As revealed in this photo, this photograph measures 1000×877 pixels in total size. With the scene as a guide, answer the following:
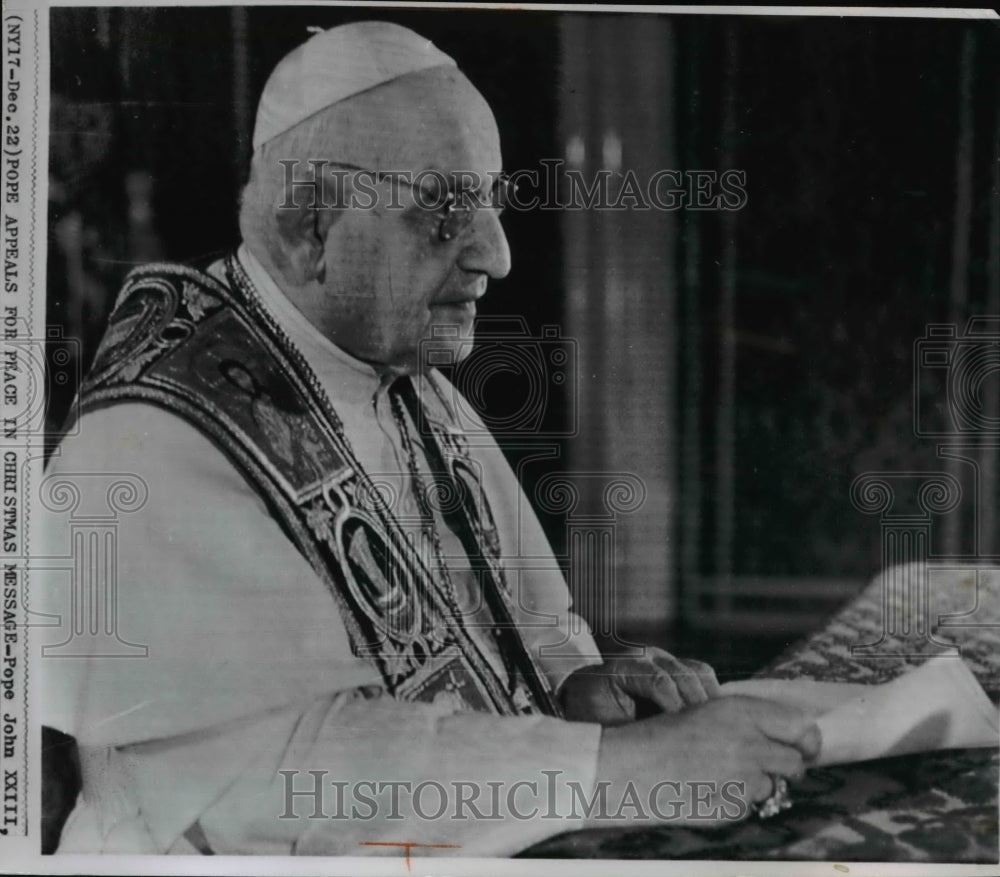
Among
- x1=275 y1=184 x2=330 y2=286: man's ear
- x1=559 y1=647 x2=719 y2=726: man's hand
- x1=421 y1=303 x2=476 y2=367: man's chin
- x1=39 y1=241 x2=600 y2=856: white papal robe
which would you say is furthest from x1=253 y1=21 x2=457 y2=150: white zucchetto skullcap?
x1=559 y1=647 x2=719 y2=726: man's hand

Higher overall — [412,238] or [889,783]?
[412,238]

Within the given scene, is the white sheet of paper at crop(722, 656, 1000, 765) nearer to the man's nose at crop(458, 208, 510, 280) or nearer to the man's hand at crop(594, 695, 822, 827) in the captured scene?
the man's hand at crop(594, 695, 822, 827)

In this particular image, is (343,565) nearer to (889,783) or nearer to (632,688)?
(632,688)

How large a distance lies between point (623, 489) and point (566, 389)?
0.21 metres

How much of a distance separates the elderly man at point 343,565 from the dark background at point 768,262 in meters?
0.12

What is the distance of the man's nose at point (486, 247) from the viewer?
2021 mm

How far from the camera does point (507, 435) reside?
6.73 feet

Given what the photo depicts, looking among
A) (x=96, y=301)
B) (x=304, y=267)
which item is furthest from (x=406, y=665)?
(x=96, y=301)

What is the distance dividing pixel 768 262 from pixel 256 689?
1.22 m

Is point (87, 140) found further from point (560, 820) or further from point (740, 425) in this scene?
point (560, 820)

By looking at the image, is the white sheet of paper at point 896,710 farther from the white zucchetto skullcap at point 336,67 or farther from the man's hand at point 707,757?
the white zucchetto skullcap at point 336,67

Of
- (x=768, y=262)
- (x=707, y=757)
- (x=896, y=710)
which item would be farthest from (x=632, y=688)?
(x=768, y=262)

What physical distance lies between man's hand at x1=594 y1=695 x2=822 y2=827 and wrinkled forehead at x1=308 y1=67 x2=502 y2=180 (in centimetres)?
108

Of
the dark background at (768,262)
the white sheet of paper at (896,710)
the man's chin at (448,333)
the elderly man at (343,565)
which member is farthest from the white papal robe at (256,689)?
the white sheet of paper at (896,710)
